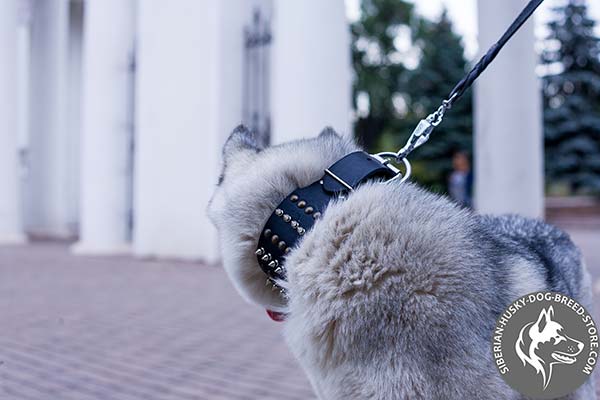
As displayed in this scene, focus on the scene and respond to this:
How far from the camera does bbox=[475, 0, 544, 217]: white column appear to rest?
337 inches

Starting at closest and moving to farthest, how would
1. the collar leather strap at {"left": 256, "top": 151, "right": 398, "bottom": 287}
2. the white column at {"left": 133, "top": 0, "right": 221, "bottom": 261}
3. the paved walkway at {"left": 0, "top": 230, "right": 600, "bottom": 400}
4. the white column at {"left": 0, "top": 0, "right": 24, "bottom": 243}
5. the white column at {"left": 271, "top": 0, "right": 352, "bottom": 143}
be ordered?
the collar leather strap at {"left": 256, "top": 151, "right": 398, "bottom": 287} < the paved walkway at {"left": 0, "top": 230, "right": 600, "bottom": 400} < the white column at {"left": 271, "top": 0, "right": 352, "bottom": 143} < the white column at {"left": 133, "top": 0, "right": 221, "bottom": 261} < the white column at {"left": 0, "top": 0, "right": 24, "bottom": 243}

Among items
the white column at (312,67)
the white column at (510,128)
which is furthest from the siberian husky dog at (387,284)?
the white column at (312,67)

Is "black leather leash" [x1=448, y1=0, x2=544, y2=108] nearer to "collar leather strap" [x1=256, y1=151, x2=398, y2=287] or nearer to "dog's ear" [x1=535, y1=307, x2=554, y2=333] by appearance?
"collar leather strap" [x1=256, y1=151, x2=398, y2=287]

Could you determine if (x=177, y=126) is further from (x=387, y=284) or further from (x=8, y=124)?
(x=387, y=284)

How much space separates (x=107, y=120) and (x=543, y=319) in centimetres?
1278

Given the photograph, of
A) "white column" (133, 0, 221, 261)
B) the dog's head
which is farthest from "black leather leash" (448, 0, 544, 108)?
"white column" (133, 0, 221, 261)

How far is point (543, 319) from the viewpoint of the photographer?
1.60 meters

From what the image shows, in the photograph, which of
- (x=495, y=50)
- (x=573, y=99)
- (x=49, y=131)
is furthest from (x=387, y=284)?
(x=573, y=99)

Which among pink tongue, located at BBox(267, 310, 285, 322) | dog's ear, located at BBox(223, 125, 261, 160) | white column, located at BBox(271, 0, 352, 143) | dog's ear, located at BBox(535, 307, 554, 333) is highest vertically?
white column, located at BBox(271, 0, 352, 143)

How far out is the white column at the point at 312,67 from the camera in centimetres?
962

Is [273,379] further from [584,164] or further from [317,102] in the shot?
[584,164]

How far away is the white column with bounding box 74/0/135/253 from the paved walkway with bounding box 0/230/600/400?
12.4 feet

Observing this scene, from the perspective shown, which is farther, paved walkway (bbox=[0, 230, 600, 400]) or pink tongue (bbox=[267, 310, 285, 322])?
paved walkway (bbox=[0, 230, 600, 400])

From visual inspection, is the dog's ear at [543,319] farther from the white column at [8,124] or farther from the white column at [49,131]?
the white column at [49,131]
